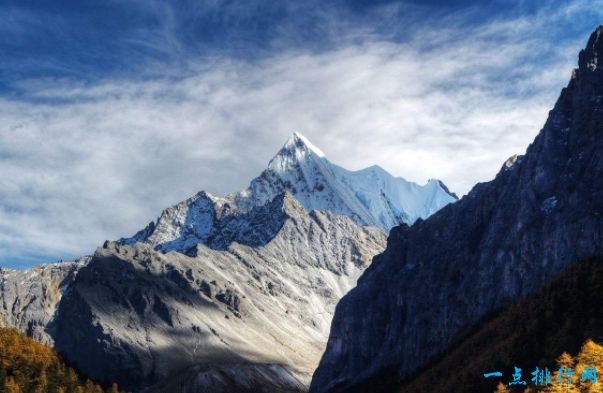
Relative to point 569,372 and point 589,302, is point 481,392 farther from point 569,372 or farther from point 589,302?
point 569,372

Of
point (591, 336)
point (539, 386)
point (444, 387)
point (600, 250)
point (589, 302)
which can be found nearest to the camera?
point (539, 386)

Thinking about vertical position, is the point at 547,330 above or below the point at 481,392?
above

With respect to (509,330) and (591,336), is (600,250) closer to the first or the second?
(509,330)

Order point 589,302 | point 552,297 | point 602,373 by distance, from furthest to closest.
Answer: point 552,297
point 589,302
point 602,373

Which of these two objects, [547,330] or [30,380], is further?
[30,380]

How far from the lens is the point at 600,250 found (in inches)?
7746

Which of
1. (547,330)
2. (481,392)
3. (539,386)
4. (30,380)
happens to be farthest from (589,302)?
(30,380)

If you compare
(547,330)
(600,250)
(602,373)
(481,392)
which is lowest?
(602,373)

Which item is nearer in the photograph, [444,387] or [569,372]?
[569,372]

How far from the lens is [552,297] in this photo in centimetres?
16838

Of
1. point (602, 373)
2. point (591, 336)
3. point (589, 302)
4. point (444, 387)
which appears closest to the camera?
point (602, 373)

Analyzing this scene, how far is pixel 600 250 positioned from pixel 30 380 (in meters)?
153

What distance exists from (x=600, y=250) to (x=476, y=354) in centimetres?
4264

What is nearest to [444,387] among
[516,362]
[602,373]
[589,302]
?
[516,362]
